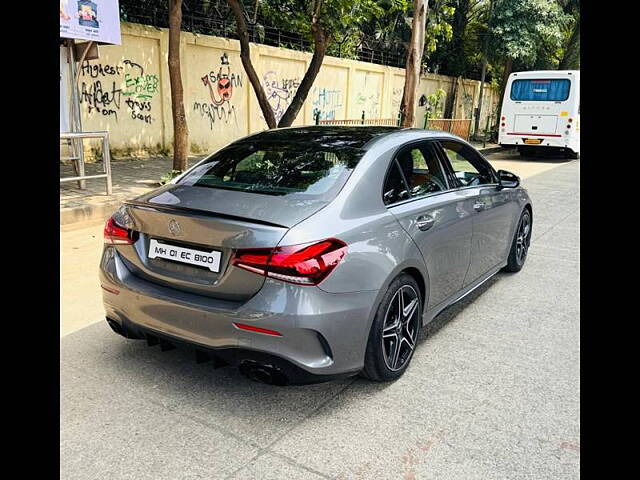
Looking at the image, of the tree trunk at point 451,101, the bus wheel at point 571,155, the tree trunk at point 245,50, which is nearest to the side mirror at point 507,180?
the tree trunk at point 245,50

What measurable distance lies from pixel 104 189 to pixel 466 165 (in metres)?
6.33

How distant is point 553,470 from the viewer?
8.77 ft

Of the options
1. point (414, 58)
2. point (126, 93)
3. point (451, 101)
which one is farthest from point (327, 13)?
point (451, 101)

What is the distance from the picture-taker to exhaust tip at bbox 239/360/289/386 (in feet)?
9.41

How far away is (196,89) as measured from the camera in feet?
45.9

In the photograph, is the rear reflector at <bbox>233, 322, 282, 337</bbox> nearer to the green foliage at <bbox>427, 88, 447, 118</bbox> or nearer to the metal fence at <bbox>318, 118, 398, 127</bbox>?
the metal fence at <bbox>318, 118, 398, 127</bbox>

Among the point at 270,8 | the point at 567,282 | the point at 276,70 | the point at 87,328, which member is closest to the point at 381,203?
the point at 87,328

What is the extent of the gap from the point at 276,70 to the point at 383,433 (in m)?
14.6

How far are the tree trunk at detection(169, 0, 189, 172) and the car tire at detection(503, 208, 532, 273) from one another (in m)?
5.89

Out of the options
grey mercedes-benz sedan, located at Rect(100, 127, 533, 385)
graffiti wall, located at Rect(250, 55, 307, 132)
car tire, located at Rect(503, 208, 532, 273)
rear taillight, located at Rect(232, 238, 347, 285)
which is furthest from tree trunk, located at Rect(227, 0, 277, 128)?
rear taillight, located at Rect(232, 238, 347, 285)

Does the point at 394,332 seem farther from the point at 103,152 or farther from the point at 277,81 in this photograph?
the point at 277,81

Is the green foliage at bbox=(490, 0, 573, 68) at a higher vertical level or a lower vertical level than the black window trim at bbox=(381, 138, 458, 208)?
higher

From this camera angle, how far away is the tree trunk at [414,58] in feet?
40.4

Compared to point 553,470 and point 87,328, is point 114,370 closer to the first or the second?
point 87,328
